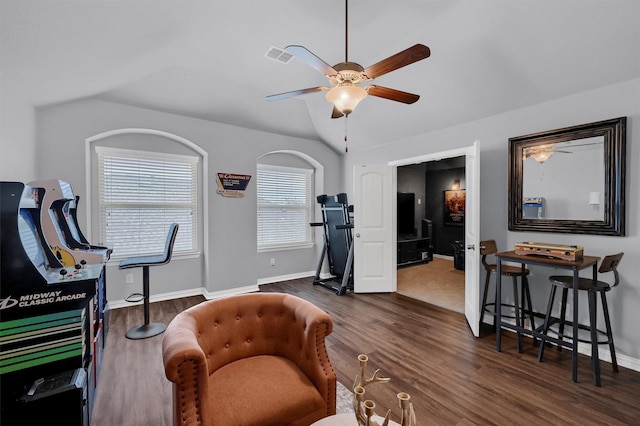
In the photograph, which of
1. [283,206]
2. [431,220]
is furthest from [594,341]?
[431,220]

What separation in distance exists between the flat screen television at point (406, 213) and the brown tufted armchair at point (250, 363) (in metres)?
5.67

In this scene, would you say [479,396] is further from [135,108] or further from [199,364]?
[135,108]

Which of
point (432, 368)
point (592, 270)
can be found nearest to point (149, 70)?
point (432, 368)

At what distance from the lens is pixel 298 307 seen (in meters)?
1.75

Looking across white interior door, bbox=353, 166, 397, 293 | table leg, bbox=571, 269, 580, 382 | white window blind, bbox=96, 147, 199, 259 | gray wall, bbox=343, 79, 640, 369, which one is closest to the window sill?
white window blind, bbox=96, 147, 199, 259

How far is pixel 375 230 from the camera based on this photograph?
448 cm

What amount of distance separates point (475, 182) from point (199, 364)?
2.96m

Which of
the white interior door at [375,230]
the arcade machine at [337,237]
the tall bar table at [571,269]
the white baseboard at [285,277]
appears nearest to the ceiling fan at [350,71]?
the tall bar table at [571,269]

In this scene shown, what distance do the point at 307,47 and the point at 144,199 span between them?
9.84 ft

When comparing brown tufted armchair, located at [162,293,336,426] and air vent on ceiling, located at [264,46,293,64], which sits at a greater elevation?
air vent on ceiling, located at [264,46,293,64]

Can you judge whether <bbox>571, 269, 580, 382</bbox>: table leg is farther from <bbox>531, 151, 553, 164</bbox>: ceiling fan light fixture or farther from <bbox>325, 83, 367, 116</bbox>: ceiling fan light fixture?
<bbox>325, 83, 367, 116</bbox>: ceiling fan light fixture

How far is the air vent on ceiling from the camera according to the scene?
9.25 ft

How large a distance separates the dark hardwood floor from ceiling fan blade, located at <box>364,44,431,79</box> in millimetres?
2325

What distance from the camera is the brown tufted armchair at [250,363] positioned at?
48.1 inches
